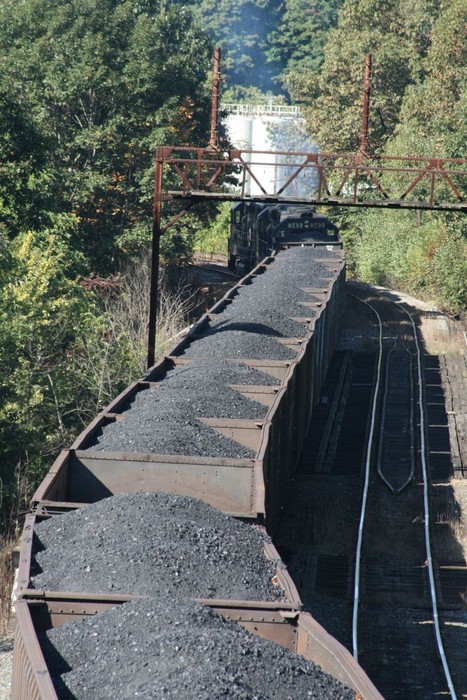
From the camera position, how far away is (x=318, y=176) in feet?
126

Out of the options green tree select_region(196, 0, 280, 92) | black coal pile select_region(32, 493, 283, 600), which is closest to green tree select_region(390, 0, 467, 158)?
black coal pile select_region(32, 493, 283, 600)

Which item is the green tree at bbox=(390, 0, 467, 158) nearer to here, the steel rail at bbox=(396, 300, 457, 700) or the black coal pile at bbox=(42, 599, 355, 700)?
the steel rail at bbox=(396, 300, 457, 700)

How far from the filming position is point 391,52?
50531 millimetres

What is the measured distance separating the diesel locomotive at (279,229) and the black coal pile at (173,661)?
24212 millimetres

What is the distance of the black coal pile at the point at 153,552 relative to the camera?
296 inches

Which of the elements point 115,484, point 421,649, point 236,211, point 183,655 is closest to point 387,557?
point 421,649

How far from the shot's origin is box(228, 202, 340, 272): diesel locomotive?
108ft

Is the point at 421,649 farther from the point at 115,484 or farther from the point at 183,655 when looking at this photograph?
the point at 183,655

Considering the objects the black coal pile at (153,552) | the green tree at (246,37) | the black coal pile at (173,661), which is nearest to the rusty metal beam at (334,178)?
the black coal pile at (153,552)

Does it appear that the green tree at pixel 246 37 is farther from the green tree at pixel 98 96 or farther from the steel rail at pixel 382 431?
the steel rail at pixel 382 431

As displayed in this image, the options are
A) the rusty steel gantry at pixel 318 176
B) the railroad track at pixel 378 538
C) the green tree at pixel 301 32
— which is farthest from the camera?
the green tree at pixel 301 32

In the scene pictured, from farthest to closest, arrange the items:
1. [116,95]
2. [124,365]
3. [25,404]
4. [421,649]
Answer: [116,95] < [124,365] < [25,404] < [421,649]

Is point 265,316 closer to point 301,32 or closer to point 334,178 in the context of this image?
point 334,178

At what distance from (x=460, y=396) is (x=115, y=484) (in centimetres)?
1519
